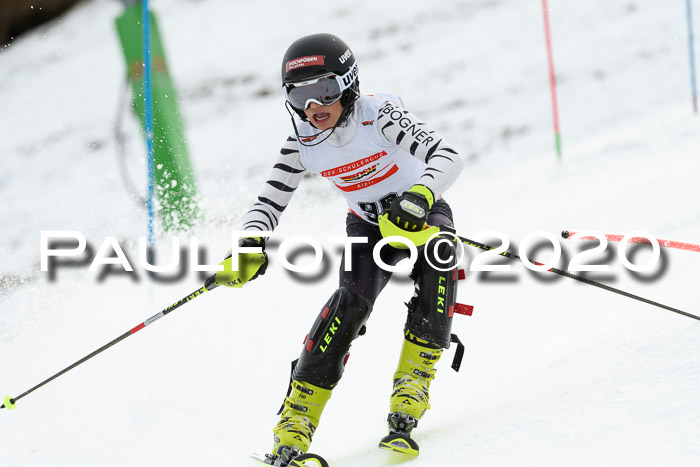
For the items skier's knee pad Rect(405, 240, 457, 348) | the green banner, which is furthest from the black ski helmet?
the green banner

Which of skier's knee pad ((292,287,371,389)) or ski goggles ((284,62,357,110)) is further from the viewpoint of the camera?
ski goggles ((284,62,357,110))

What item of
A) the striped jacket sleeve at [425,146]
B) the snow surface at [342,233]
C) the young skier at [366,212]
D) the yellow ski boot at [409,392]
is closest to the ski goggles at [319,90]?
the young skier at [366,212]

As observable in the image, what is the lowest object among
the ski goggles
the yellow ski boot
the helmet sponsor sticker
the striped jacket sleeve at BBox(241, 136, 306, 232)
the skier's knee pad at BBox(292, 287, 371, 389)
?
the yellow ski boot

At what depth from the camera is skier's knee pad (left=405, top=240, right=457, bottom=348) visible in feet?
9.98

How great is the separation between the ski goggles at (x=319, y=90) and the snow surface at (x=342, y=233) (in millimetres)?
1431

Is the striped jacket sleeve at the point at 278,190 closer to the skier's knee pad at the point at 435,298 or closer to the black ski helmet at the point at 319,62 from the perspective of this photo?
the black ski helmet at the point at 319,62

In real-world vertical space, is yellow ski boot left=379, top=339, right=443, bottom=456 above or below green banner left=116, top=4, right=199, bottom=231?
below

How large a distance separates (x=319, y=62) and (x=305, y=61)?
2.3 inches

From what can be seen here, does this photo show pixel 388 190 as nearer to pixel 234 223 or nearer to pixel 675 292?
pixel 675 292

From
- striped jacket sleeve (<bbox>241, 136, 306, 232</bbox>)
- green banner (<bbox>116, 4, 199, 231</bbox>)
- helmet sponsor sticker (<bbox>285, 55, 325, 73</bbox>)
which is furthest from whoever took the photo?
green banner (<bbox>116, 4, 199, 231</bbox>)

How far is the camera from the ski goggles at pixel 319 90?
3.12 metres

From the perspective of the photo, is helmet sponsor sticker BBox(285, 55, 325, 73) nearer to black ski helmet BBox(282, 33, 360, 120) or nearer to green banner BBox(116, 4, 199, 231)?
black ski helmet BBox(282, 33, 360, 120)

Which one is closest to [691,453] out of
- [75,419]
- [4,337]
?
[75,419]

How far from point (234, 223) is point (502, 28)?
5.72m
